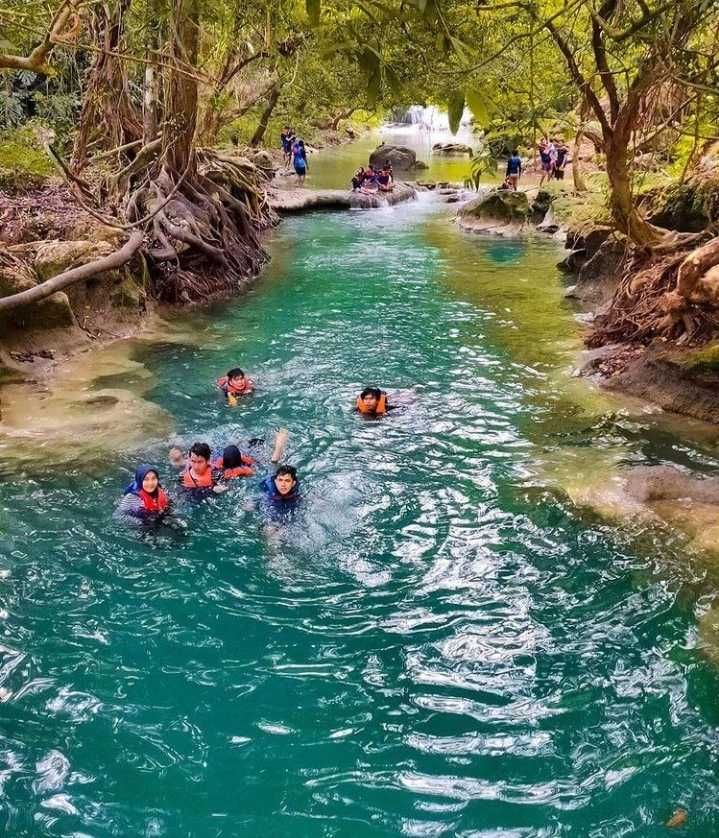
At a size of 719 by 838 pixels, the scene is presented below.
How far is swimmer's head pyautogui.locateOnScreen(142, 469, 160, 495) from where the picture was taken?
7.46 meters

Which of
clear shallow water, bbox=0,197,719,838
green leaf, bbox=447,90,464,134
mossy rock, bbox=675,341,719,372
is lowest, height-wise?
clear shallow water, bbox=0,197,719,838

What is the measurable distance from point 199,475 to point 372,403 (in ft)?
9.17

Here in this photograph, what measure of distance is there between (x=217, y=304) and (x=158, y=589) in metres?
10.4

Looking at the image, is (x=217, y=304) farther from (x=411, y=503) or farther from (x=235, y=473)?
(x=411, y=503)

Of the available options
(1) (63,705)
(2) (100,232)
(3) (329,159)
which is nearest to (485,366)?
(2) (100,232)

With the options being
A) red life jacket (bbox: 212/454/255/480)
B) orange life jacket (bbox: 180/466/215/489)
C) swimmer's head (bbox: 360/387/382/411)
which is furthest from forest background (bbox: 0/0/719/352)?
swimmer's head (bbox: 360/387/382/411)

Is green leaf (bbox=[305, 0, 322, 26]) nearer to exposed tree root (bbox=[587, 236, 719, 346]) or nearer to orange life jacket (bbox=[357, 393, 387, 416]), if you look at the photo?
orange life jacket (bbox=[357, 393, 387, 416])

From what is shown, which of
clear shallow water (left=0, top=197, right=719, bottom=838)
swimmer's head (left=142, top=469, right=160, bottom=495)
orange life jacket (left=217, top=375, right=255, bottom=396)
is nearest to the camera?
clear shallow water (left=0, top=197, right=719, bottom=838)

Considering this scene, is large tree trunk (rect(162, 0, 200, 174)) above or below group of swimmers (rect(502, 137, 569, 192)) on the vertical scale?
above

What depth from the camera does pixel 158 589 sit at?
6652 millimetres

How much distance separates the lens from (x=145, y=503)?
759cm

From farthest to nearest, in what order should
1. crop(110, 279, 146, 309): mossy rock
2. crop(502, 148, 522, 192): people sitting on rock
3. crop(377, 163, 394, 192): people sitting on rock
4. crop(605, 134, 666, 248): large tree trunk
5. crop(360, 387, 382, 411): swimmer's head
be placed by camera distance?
crop(377, 163, 394, 192): people sitting on rock, crop(502, 148, 522, 192): people sitting on rock, crop(110, 279, 146, 309): mossy rock, crop(605, 134, 666, 248): large tree trunk, crop(360, 387, 382, 411): swimmer's head

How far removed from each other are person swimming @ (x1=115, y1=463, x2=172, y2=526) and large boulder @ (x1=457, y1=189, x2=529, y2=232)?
1983 centimetres

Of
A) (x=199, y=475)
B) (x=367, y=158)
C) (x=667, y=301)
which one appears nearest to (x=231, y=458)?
(x=199, y=475)
